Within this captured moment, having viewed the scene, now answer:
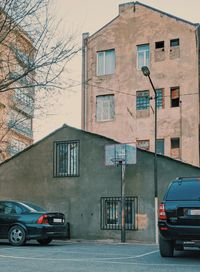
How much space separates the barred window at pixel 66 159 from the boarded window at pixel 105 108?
13711 millimetres

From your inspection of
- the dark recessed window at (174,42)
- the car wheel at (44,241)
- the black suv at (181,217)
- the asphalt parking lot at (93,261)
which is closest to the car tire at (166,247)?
the black suv at (181,217)

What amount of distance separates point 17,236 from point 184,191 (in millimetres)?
6748

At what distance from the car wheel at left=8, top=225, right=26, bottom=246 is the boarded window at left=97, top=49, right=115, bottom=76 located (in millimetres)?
20873

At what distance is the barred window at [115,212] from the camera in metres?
19.4

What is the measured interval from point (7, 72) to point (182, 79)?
48.8 ft

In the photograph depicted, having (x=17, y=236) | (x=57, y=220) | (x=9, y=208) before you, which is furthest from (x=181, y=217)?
(x=9, y=208)

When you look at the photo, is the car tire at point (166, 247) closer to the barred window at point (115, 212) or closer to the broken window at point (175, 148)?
the barred window at point (115, 212)

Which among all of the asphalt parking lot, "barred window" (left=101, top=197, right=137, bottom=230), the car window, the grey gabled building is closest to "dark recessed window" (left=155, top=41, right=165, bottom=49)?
the grey gabled building

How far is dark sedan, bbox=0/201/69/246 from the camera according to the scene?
15.8 meters

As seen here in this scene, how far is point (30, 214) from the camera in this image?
1614 centimetres

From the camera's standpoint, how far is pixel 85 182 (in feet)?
67.1

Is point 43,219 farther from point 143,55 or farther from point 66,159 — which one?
point 143,55

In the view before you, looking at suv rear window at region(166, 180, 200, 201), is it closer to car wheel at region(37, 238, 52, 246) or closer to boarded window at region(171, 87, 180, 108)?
car wheel at region(37, 238, 52, 246)

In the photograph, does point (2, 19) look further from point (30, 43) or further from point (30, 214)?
point (30, 214)
